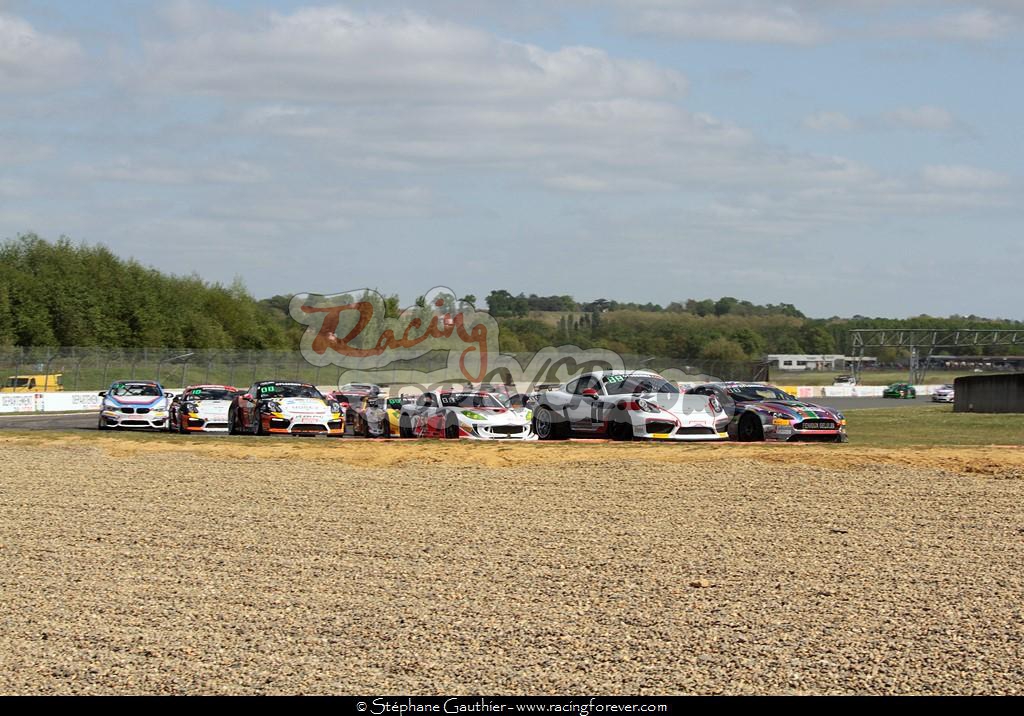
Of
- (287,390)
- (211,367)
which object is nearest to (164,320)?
(211,367)

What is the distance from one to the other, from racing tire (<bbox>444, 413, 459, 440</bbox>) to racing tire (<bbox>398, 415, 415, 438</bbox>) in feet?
3.58

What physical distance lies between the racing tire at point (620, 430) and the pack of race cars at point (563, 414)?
2 cm

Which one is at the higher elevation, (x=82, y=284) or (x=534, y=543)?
(x=82, y=284)

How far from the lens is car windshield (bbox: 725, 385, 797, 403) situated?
22850mm

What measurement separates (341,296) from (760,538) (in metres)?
47.5

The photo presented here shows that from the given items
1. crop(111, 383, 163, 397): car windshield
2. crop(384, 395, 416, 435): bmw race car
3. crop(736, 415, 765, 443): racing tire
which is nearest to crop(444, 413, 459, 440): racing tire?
crop(384, 395, 416, 435): bmw race car

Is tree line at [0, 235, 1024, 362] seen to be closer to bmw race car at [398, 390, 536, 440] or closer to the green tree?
the green tree

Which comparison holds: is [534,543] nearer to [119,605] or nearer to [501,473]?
[119,605]

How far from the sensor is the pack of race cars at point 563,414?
2156 centimetres

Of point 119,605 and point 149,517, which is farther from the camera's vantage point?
point 149,517

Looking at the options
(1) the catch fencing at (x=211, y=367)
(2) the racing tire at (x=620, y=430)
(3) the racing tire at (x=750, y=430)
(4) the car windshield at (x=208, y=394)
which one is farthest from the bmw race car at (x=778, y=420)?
(1) the catch fencing at (x=211, y=367)

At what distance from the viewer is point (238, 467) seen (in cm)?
1800

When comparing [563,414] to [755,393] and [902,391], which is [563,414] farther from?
[902,391]
